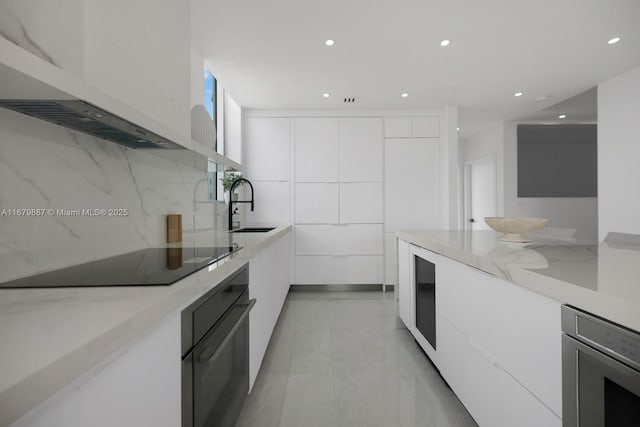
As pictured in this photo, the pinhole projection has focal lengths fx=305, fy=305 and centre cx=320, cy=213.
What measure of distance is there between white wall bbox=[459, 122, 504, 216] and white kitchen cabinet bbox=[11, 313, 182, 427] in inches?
232

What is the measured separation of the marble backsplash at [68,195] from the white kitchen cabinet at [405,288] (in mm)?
1774

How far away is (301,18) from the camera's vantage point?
234 centimetres

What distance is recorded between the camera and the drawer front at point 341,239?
4273mm

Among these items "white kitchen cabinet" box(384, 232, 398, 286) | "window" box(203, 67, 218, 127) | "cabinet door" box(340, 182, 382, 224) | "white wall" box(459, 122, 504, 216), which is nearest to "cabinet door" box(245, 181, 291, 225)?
"cabinet door" box(340, 182, 382, 224)

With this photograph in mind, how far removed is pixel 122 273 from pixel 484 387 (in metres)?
1.40

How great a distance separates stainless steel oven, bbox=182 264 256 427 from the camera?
2.75ft

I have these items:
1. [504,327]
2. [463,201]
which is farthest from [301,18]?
[463,201]

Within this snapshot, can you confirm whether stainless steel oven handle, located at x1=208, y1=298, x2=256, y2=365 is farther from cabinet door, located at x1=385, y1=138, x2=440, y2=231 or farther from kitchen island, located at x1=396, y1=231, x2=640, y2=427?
cabinet door, located at x1=385, y1=138, x2=440, y2=231

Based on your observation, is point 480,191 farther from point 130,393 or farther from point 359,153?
point 130,393

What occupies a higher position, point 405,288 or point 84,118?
point 84,118

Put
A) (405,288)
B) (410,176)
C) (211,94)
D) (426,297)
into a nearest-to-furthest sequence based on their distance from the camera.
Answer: (426,297) → (405,288) → (211,94) → (410,176)

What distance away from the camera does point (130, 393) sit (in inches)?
23.0

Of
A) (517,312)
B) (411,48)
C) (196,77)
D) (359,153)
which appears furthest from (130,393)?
(359,153)

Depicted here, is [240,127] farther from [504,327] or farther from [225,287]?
[504,327]
